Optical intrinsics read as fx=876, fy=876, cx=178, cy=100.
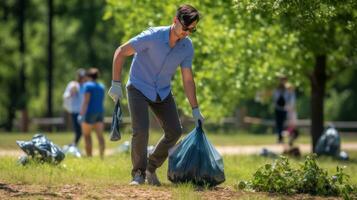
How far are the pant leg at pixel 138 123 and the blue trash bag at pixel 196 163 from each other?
32 cm

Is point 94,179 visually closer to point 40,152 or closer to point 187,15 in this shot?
point 40,152

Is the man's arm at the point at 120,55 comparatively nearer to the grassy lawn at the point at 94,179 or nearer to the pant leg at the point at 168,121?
the pant leg at the point at 168,121

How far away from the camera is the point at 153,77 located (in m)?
8.75

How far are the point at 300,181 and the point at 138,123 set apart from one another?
1.70 meters

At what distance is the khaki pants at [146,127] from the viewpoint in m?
8.71

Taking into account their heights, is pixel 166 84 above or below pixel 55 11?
below

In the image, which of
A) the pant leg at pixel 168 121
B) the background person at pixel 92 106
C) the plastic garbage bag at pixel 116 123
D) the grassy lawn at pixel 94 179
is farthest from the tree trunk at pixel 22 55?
the pant leg at pixel 168 121

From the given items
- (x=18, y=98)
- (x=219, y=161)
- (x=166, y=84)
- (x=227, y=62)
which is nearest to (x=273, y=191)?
(x=219, y=161)

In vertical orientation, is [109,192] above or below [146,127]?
below

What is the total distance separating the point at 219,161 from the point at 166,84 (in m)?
0.95

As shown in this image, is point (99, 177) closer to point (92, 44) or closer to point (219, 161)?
point (219, 161)

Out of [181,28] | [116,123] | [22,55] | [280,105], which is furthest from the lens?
[22,55]

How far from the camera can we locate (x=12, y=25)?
1699 inches

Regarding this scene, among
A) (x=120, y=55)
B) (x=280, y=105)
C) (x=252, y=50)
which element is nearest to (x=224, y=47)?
(x=252, y=50)
